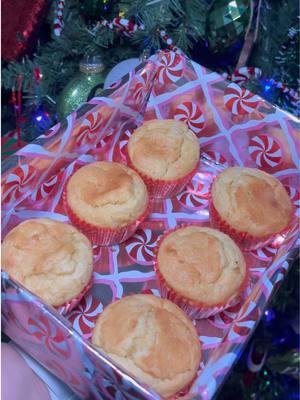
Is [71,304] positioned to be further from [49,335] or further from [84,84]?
[84,84]

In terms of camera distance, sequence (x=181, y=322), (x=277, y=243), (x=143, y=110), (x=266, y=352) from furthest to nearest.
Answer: (x=143, y=110)
(x=277, y=243)
(x=266, y=352)
(x=181, y=322)

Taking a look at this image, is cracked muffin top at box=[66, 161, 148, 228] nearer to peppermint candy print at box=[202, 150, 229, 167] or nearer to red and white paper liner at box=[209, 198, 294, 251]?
red and white paper liner at box=[209, 198, 294, 251]

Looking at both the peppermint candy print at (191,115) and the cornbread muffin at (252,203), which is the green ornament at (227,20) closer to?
the peppermint candy print at (191,115)

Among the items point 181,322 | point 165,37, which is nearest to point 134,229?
point 181,322

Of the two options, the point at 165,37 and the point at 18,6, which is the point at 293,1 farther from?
the point at 18,6

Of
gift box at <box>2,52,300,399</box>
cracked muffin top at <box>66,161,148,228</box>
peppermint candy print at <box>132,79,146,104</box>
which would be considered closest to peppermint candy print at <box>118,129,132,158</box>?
gift box at <box>2,52,300,399</box>

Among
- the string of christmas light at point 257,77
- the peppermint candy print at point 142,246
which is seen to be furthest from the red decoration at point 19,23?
the peppermint candy print at point 142,246

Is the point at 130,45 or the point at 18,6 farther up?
the point at 18,6
